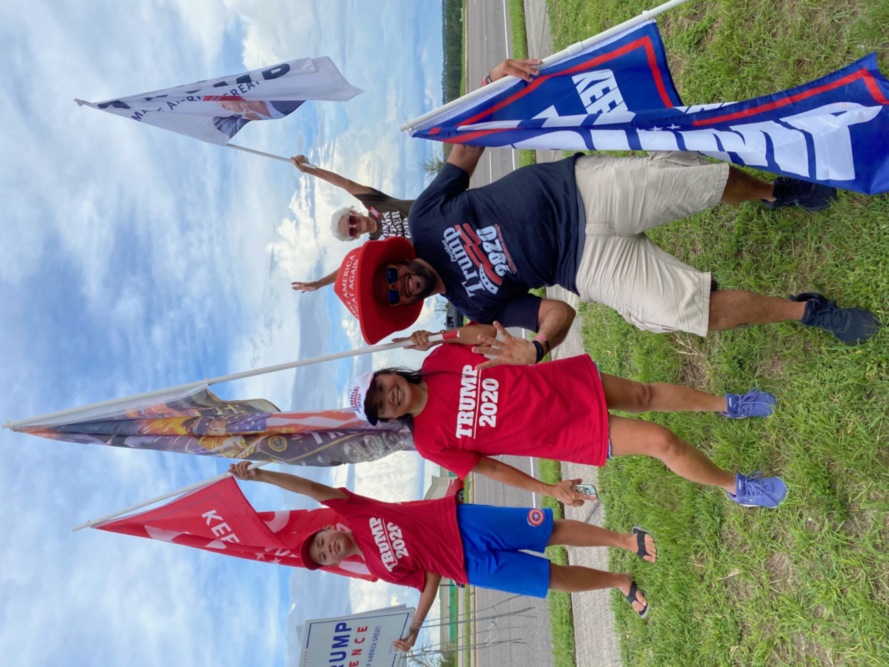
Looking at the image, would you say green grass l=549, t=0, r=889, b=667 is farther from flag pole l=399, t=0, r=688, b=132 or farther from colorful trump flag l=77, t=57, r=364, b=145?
colorful trump flag l=77, t=57, r=364, b=145

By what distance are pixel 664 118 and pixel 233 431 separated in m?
2.99

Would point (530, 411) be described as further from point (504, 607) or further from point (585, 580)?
point (504, 607)

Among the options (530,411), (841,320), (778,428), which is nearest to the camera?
(841,320)

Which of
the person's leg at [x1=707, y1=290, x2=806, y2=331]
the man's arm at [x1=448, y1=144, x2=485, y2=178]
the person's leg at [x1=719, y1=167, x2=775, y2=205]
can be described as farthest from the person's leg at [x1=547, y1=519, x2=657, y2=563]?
the man's arm at [x1=448, y1=144, x2=485, y2=178]

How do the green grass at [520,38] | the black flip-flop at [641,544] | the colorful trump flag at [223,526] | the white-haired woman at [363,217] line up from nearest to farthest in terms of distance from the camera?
the colorful trump flag at [223,526], the black flip-flop at [641,544], the white-haired woman at [363,217], the green grass at [520,38]

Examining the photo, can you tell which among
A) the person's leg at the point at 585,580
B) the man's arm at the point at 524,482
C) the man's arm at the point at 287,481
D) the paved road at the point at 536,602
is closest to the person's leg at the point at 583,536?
the person's leg at the point at 585,580

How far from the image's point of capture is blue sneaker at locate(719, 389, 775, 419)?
326 centimetres

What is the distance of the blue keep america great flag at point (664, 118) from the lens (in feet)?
7.06

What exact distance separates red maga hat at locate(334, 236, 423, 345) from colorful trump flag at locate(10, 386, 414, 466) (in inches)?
28.1

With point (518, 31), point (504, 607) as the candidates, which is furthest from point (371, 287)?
point (518, 31)

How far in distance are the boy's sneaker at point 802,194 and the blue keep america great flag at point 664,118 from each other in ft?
2.43

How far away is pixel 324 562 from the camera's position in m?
3.93

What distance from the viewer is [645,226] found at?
9.52 feet

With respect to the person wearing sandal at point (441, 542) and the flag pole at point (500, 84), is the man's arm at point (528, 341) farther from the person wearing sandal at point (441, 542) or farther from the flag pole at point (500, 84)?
the person wearing sandal at point (441, 542)
